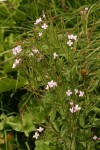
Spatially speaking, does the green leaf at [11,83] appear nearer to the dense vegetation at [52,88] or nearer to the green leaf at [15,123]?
the dense vegetation at [52,88]

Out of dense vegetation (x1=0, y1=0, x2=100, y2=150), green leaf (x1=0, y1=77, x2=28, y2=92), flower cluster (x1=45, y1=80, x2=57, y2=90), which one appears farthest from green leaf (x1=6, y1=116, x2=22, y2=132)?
flower cluster (x1=45, y1=80, x2=57, y2=90)

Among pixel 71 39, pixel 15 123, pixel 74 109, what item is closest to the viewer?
pixel 74 109

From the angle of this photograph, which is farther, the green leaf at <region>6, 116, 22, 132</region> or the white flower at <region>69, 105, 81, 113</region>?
the green leaf at <region>6, 116, 22, 132</region>

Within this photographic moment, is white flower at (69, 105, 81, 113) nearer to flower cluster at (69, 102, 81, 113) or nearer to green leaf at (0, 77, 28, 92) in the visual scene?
flower cluster at (69, 102, 81, 113)

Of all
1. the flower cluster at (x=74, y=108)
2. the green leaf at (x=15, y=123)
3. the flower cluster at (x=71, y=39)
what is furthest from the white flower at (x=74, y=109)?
the green leaf at (x=15, y=123)

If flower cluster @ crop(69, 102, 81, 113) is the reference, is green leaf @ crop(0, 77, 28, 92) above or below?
above

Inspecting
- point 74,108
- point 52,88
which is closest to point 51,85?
point 52,88

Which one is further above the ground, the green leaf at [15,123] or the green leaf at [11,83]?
the green leaf at [11,83]

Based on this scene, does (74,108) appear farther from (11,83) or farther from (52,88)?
(11,83)

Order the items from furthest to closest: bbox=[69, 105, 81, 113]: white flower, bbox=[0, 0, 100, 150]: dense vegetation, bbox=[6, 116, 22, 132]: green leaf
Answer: bbox=[6, 116, 22, 132]: green leaf → bbox=[0, 0, 100, 150]: dense vegetation → bbox=[69, 105, 81, 113]: white flower

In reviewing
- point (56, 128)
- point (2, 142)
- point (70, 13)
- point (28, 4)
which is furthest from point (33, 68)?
point (28, 4)
